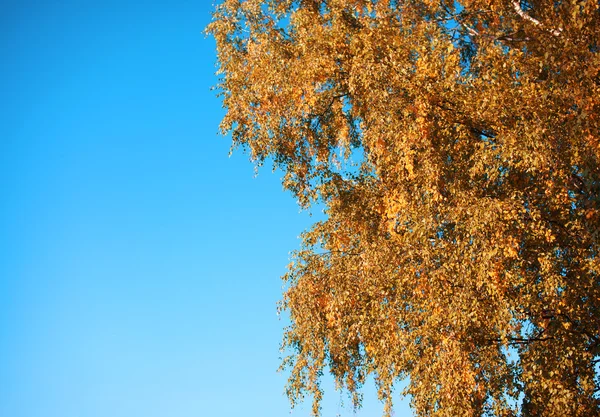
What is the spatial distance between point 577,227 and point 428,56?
456 centimetres

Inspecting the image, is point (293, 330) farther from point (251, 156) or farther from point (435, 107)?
point (435, 107)

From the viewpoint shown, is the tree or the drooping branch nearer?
the tree

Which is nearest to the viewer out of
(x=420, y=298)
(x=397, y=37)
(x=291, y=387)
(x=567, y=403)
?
(x=567, y=403)

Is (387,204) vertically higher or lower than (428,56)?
lower

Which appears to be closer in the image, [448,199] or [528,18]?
[448,199]

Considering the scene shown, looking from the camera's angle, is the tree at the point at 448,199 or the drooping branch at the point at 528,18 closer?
the tree at the point at 448,199

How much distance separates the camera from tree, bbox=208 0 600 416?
497 inches

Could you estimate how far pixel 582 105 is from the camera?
1272 centimetres

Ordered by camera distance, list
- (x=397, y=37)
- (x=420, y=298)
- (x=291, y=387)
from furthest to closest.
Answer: (x=291, y=387), (x=397, y=37), (x=420, y=298)

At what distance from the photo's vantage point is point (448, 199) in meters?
14.4

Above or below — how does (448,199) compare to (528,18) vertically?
below

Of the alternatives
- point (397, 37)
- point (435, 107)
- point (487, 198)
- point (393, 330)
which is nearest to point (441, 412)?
point (393, 330)

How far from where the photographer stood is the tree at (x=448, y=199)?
12.6 meters

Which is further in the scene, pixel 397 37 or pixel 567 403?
pixel 397 37
